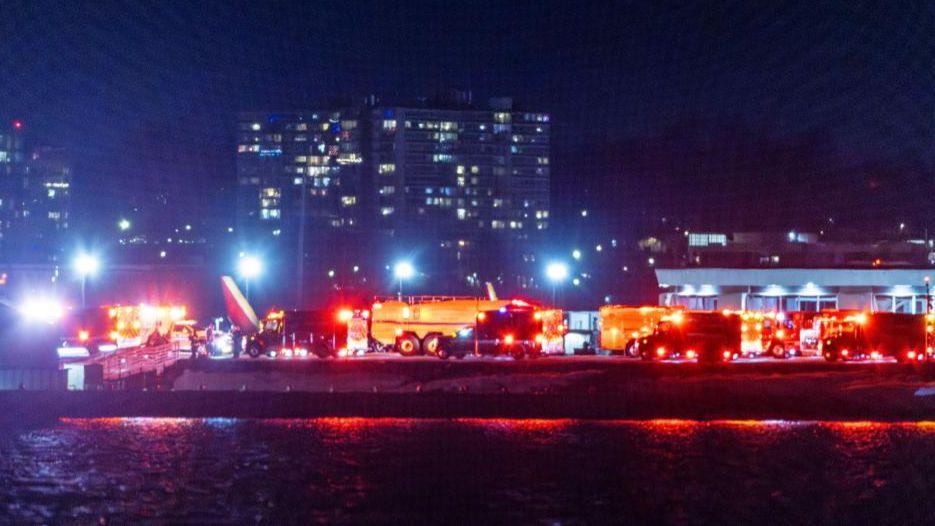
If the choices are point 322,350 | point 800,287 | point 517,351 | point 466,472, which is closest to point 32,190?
point 800,287

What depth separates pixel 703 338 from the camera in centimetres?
3906

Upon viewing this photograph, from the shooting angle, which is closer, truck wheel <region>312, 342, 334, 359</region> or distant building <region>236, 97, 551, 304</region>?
truck wheel <region>312, 342, 334, 359</region>

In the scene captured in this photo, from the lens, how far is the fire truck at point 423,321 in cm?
4119

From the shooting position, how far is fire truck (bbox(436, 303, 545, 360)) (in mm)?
39688

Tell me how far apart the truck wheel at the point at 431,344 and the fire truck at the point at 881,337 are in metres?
13.0

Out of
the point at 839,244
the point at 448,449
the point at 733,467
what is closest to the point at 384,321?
the point at 448,449

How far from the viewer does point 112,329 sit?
46.0 metres

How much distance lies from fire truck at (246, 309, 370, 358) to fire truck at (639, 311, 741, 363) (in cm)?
1014

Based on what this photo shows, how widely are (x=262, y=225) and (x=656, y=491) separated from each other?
136 metres

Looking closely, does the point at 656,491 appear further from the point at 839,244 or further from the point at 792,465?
the point at 839,244

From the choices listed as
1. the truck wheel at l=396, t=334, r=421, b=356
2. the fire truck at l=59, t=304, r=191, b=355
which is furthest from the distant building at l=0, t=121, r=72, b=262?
the truck wheel at l=396, t=334, r=421, b=356

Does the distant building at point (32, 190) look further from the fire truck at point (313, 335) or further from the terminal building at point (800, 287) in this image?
the fire truck at point (313, 335)

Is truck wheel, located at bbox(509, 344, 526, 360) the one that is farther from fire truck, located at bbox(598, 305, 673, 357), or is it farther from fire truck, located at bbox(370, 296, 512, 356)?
fire truck, located at bbox(598, 305, 673, 357)

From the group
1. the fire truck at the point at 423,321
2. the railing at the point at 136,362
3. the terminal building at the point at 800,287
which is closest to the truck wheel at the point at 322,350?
the fire truck at the point at 423,321
